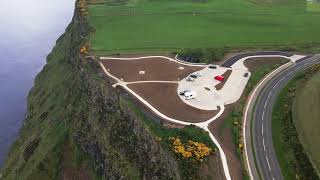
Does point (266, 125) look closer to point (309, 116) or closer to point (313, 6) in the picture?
point (309, 116)

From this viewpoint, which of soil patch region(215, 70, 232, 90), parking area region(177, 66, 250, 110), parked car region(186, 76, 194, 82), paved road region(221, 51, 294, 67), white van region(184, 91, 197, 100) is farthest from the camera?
paved road region(221, 51, 294, 67)

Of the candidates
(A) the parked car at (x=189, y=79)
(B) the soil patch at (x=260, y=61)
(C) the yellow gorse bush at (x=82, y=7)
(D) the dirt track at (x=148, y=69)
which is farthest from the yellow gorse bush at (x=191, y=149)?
(C) the yellow gorse bush at (x=82, y=7)

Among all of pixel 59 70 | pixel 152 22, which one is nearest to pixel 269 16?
pixel 152 22

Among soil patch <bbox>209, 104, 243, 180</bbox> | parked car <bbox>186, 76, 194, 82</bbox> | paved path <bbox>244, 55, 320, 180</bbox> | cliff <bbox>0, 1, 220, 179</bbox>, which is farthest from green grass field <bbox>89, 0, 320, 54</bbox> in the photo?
soil patch <bbox>209, 104, 243, 180</bbox>

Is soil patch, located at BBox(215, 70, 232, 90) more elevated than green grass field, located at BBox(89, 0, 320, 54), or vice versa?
green grass field, located at BBox(89, 0, 320, 54)

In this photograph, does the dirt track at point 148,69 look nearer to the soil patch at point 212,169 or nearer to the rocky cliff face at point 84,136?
the rocky cliff face at point 84,136

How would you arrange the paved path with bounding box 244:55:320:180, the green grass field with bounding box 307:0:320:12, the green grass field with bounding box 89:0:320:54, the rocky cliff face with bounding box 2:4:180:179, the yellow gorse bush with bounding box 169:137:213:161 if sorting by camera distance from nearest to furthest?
the paved path with bounding box 244:55:320:180, the yellow gorse bush with bounding box 169:137:213:161, the rocky cliff face with bounding box 2:4:180:179, the green grass field with bounding box 89:0:320:54, the green grass field with bounding box 307:0:320:12

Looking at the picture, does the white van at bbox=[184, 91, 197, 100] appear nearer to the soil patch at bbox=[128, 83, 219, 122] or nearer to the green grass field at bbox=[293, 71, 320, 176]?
the soil patch at bbox=[128, 83, 219, 122]
